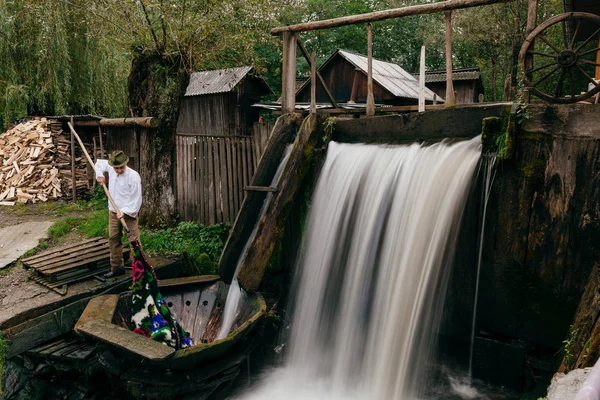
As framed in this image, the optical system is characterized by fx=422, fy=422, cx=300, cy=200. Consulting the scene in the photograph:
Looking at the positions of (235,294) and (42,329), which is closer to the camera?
(42,329)

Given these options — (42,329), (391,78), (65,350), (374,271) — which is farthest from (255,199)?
(391,78)

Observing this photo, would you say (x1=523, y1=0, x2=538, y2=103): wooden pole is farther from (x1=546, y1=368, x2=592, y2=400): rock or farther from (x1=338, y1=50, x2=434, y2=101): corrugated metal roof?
(x1=338, y1=50, x2=434, y2=101): corrugated metal roof

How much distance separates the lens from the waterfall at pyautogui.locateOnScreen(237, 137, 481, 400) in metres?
4.73

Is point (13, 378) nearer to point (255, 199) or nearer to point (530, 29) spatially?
point (255, 199)

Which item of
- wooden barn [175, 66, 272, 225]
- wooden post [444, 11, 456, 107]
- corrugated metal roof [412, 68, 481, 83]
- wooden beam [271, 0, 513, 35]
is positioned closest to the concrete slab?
wooden barn [175, 66, 272, 225]

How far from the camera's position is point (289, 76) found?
7012 mm

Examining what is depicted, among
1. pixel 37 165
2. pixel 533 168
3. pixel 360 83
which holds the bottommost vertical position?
pixel 37 165

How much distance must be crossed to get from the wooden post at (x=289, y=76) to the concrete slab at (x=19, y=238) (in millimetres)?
5313

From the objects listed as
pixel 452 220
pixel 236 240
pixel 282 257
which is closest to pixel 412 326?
pixel 452 220

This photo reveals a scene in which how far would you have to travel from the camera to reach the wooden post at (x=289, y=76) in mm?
6873

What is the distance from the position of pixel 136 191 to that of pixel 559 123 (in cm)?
549

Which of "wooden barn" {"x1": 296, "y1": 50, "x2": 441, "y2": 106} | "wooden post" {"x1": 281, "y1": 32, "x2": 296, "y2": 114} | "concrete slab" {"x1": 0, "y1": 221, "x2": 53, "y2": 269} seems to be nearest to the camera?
"wooden post" {"x1": 281, "y1": 32, "x2": 296, "y2": 114}

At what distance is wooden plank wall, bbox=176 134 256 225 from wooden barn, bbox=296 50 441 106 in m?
10.3

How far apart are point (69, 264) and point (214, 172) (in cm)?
298
